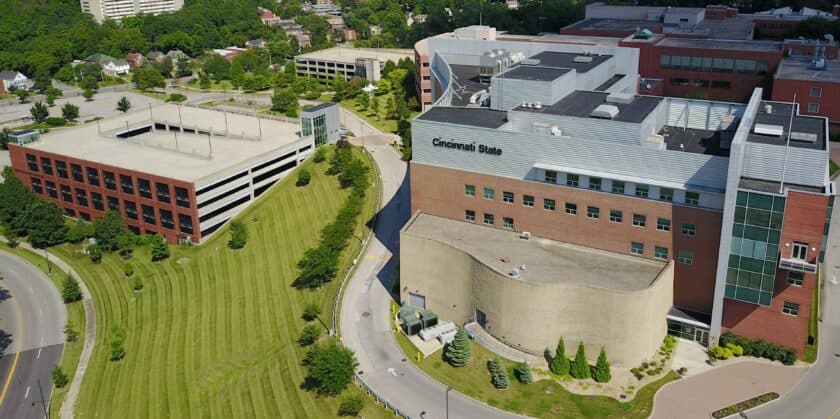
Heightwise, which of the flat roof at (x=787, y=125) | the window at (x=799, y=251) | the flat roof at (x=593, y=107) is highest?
the flat roof at (x=593, y=107)

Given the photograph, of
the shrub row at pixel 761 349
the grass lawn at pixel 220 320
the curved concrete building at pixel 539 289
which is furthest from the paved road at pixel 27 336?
the shrub row at pixel 761 349

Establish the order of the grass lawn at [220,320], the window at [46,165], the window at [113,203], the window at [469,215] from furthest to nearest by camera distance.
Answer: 1. the window at [46,165]
2. the window at [113,203]
3. the window at [469,215]
4. the grass lawn at [220,320]

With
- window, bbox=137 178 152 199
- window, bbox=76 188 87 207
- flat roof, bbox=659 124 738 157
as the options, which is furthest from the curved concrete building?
window, bbox=76 188 87 207

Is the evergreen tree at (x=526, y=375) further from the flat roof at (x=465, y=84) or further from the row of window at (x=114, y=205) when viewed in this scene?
the row of window at (x=114, y=205)

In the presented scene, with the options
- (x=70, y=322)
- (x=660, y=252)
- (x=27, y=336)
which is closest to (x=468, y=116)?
(x=660, y=252)

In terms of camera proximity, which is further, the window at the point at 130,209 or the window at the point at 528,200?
the window at the point at 130,209

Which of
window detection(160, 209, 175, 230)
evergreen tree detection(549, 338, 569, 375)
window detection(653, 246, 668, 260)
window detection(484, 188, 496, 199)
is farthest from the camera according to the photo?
window detection(160, 209, 175, 230)

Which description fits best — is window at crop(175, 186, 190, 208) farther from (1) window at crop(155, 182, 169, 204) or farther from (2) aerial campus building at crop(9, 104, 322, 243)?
(1) window at crop(155, 182, 169, 204)
